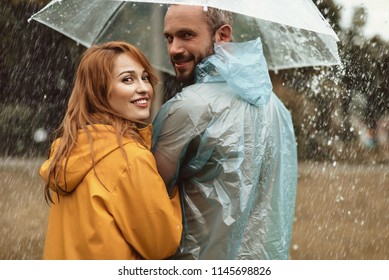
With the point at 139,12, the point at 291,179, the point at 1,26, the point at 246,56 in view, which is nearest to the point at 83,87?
the point at 246,56

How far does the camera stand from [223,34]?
3.38 meters

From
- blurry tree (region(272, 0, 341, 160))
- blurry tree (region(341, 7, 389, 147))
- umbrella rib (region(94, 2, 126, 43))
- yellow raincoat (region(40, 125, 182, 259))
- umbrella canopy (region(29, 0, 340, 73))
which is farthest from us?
blurry tree (region(272, 0, 341, 160))

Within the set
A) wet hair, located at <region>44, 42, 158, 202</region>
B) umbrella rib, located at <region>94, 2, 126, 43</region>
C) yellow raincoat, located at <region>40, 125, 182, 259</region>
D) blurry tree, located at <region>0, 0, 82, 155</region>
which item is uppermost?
wet hair, located at <region>44, 42, 158, 202</region>

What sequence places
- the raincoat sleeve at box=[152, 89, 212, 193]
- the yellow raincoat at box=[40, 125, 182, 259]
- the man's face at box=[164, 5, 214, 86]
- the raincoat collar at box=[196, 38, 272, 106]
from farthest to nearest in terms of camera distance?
the man's face at box=[164, 5, 214, 86] → the raincoat collar at box=[196, 38, 272, 106] → the raincoat sleeve at box=[152, 89, 212, 193] → the yellow raincoat at box=[40, 125, 182, 259]

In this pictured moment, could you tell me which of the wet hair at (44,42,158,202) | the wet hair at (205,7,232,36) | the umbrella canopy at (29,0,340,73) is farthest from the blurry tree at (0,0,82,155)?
the wet hair at (44,42,158,202)

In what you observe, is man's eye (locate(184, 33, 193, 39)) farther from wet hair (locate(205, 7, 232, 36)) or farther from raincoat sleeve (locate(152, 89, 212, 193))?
raincoat sleeve (locate(152, 89, 212, 193))

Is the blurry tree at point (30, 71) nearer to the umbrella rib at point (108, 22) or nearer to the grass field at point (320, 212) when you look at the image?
the grass field at point (320, 212)

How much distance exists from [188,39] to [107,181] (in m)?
0.91

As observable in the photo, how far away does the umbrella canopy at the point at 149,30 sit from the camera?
162 inches

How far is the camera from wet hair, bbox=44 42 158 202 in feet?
9.33

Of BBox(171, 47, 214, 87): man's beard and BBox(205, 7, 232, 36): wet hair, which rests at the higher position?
BBox(205, 7, 232, 36): wet hair

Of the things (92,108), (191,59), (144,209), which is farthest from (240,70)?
(144,209)

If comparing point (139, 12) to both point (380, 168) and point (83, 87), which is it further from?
point (380, 168)

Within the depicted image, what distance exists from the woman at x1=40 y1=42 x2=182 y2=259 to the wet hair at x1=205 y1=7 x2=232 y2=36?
541mm
